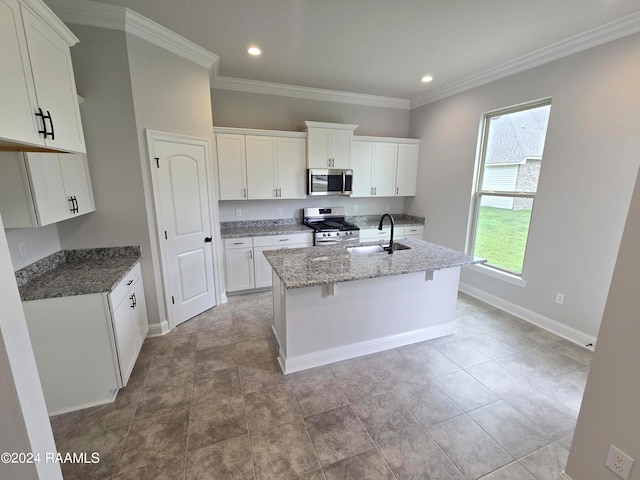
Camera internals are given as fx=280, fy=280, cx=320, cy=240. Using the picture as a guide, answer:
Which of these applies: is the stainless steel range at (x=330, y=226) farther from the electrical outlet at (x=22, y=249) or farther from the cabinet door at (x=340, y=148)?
the electrical outlet at (x=22, y=249)

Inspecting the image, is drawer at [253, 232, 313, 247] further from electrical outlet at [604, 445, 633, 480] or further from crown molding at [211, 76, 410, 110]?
electrical outlet at [604, 445, 633, 480]

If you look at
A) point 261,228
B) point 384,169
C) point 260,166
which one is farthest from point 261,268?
point 384,169

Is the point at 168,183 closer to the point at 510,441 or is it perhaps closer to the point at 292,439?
the point at 292,439

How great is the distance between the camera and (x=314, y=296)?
232 cm

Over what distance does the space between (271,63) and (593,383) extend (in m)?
3.89

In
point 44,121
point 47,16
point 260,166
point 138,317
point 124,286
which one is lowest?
point 138,317

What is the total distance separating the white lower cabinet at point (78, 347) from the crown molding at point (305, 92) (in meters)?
3.04

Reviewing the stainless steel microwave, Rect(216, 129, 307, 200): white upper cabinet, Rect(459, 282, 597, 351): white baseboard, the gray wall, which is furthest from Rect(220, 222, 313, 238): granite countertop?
Rect(459, 282, 597, 351): white baseboard

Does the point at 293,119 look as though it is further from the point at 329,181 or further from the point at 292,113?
the point at 329,181

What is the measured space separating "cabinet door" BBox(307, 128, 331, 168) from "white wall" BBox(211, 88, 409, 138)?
0.44 metres

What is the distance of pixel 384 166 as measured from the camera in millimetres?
4695

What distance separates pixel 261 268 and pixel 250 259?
211 millimetres

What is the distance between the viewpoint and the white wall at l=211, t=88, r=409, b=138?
13.0 ft

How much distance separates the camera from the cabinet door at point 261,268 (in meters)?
3.95
